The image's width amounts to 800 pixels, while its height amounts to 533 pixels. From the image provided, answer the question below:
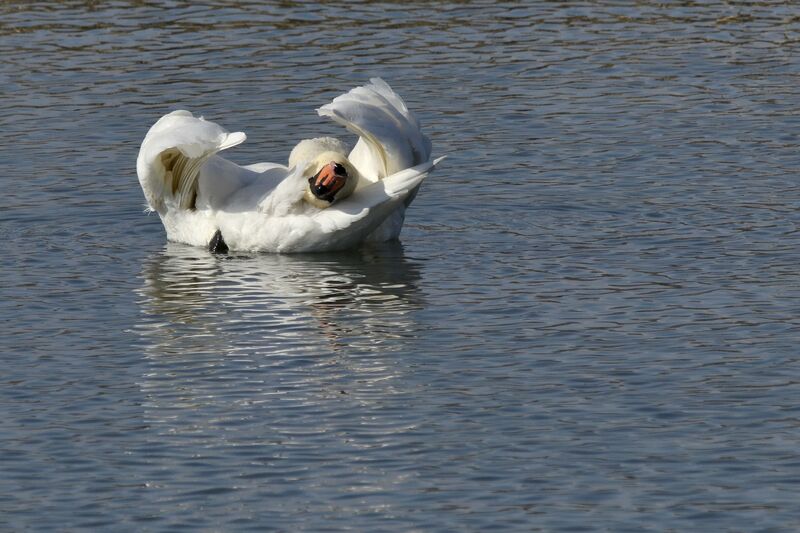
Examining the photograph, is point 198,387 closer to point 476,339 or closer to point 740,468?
point 476,339

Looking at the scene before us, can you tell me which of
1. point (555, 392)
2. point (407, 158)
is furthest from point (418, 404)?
point (407, 158)

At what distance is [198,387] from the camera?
1349cm

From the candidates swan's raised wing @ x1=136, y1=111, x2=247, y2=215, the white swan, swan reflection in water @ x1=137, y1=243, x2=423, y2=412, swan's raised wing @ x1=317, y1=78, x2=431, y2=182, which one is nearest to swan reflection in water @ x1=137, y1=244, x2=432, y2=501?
swan reflection in water @ x1=137, y1=243, x2=423, y2=412

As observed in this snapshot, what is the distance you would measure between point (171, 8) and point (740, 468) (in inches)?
771

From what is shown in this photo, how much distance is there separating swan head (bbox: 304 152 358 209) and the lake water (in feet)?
2.13

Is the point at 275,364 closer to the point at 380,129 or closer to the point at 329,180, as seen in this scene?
the point at 329,180

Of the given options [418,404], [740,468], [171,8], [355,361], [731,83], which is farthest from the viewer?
[171,8]

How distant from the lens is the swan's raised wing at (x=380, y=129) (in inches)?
664

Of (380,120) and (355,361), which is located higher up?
(380,120)

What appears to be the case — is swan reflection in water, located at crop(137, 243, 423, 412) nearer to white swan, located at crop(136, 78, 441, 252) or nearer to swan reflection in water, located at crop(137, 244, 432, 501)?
swan reflection in water, located at crop(137, 244, 432, 501)

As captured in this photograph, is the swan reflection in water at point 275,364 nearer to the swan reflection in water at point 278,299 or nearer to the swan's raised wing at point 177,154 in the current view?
the swan reflection in water at point 278,299

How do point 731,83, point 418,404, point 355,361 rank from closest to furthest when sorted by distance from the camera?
point 418,404 < point 355,361 < point 731,83

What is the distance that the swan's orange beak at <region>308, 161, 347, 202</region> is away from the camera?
1694cm

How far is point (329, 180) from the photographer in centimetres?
1695
